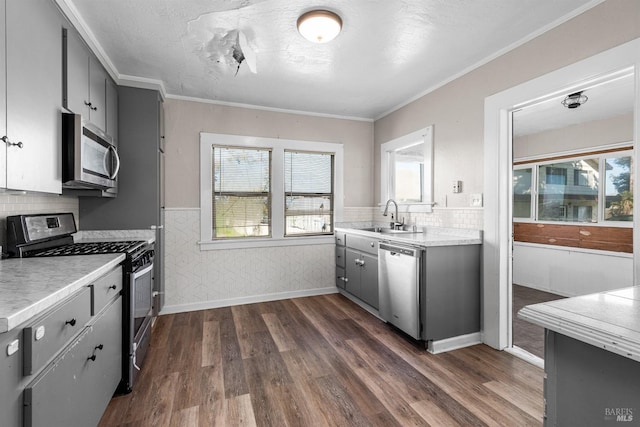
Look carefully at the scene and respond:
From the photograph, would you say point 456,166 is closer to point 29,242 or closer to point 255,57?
point 255,57

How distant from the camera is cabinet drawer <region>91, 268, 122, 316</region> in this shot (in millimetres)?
1499

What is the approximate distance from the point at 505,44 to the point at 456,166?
1061 mm

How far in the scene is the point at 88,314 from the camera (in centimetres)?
142

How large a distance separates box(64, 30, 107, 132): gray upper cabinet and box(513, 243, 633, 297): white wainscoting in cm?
489

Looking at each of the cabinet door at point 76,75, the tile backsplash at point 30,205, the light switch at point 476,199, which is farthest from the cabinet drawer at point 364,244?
the tile backsplash at point 30,205

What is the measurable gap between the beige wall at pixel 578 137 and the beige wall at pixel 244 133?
228 cm

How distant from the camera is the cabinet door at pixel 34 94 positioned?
137 cm

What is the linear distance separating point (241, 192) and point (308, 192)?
90 cm

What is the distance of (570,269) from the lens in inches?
151

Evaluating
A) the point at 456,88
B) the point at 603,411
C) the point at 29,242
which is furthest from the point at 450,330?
the point at 29,242

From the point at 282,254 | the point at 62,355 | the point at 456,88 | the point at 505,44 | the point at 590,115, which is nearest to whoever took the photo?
the point at 62,355

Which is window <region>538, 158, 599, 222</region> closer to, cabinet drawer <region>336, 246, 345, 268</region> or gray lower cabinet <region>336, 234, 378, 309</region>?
gray lower cabinet <region>336, 234, 378, 309</region>

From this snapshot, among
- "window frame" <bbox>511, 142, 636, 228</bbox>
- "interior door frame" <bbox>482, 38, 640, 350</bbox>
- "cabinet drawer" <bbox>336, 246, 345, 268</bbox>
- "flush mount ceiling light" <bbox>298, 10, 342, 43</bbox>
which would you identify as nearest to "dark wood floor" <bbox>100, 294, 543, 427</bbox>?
"interior door frame" <bbox>482, 38, 640, 350</bbox>

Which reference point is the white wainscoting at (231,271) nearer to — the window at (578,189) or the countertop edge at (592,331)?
the window at (578,189)
